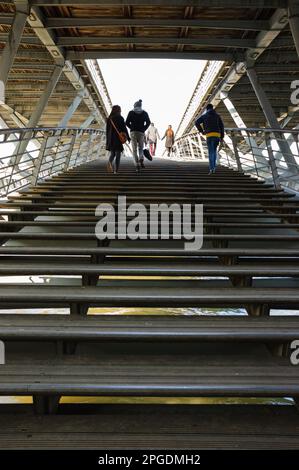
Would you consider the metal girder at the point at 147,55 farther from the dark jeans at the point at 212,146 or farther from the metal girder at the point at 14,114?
the metal girder at the point at 14,114

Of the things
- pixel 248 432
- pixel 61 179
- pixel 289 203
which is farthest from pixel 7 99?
pixel 248 432

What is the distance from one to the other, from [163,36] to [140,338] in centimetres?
1153

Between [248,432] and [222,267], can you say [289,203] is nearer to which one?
[222,267]

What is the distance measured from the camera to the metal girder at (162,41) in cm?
1144

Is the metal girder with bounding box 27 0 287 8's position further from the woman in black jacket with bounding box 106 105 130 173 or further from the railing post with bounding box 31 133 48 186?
the railing post with bounding box 31 133 48 186

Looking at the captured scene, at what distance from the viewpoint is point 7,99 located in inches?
770

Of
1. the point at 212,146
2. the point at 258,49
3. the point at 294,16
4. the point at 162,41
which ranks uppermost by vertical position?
the point at 162,41
